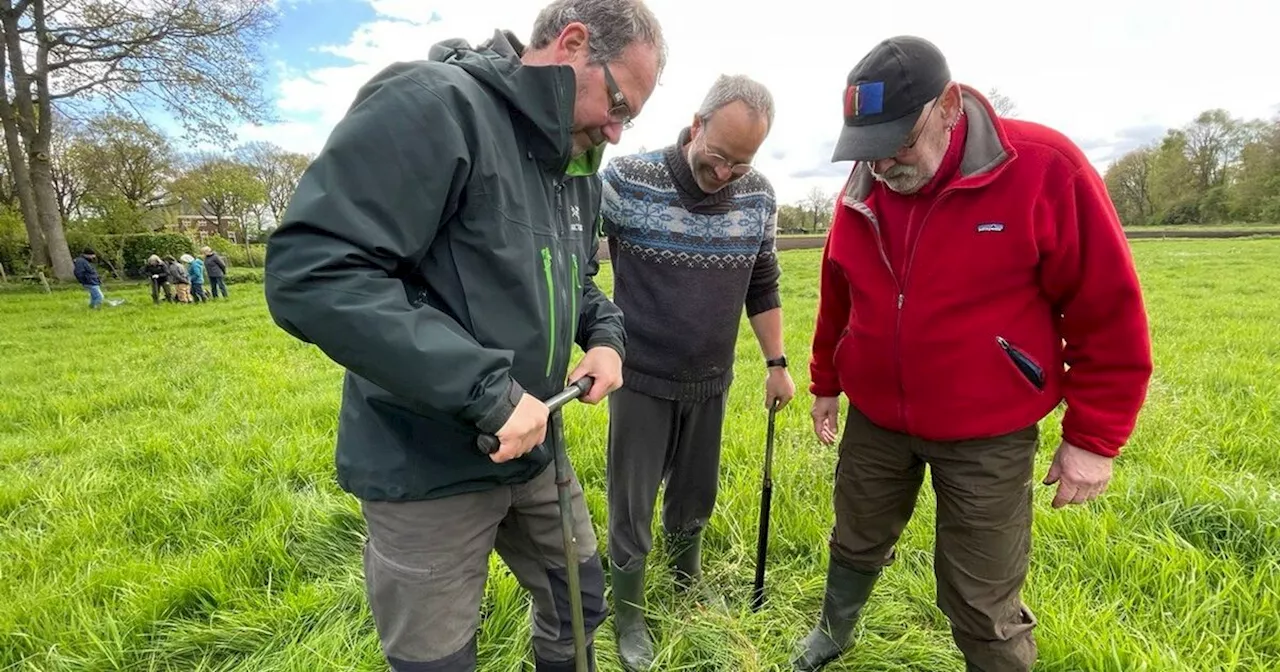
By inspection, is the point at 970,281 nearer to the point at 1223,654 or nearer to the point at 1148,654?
the point at 1148,654

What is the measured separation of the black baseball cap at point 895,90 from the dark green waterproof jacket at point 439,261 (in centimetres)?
82

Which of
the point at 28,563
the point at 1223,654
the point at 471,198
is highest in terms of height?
the point at 471,198

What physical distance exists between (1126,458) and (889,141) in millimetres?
3410

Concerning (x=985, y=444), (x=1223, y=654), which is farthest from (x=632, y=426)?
(x=1223, y=654)

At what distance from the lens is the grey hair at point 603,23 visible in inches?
61.8

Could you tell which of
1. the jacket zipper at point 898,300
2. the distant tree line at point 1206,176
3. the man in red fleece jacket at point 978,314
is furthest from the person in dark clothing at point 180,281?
the distant tree line at point 1206,176

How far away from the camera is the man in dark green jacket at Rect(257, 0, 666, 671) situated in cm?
123

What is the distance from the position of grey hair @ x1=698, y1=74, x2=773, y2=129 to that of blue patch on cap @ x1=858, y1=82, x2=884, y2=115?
0.45m

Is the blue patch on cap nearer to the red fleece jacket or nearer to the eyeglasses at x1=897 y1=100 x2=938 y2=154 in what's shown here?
the eyeglasses at x1=897 y1=100 x2=938 y2=154

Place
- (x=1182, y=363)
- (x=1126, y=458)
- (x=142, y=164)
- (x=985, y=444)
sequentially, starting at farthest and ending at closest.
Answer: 1. (x=142, y=164)
2. (x=1182, y=363)
3. (x=1126, y=458)
4. (x=985, y=444)

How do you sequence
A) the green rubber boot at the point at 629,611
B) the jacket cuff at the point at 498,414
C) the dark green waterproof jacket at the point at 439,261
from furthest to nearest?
the green rubber boot at the point at 629,611 < the jacket cuff at the point at 498,414 < the dark green waterproof jacket at the point at 439,261

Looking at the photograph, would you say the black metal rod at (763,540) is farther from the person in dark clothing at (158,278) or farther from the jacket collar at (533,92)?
the person in dark clothing at (158,278)

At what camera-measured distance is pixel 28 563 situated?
3.10 metres

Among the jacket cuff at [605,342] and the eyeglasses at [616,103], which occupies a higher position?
the eyeglasses at [616,103]
